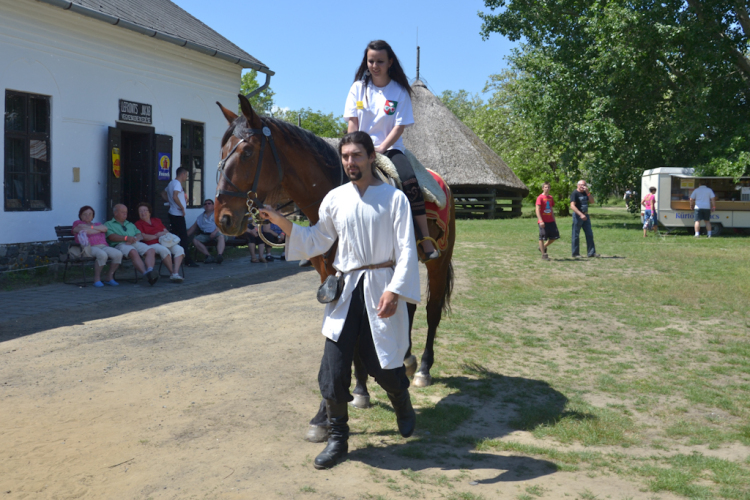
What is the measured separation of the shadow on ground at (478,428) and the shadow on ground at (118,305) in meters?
4.47

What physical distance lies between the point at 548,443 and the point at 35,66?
34.4 feet

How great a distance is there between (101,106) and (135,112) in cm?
83

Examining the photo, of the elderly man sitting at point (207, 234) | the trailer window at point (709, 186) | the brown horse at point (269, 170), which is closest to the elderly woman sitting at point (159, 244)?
the elderly man sitting at point (207, 234)

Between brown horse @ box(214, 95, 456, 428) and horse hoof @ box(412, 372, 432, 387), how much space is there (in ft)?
2.25

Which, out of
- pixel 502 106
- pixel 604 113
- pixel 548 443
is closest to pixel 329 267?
pixel 548 443

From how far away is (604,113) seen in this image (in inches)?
958

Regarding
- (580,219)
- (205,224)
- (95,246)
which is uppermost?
(580,219)

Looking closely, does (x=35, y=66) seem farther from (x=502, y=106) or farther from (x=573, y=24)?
(x=502, y=106)

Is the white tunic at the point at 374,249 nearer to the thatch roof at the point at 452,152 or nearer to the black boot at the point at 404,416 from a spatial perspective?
the black boot at the point at 404,416

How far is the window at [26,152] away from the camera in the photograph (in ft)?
35.5

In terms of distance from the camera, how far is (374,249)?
12.7 feet

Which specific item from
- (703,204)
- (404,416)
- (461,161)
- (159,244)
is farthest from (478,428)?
(461,161)

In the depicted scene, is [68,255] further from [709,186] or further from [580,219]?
[709,186]

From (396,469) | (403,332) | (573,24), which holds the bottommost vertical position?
(396,469)
